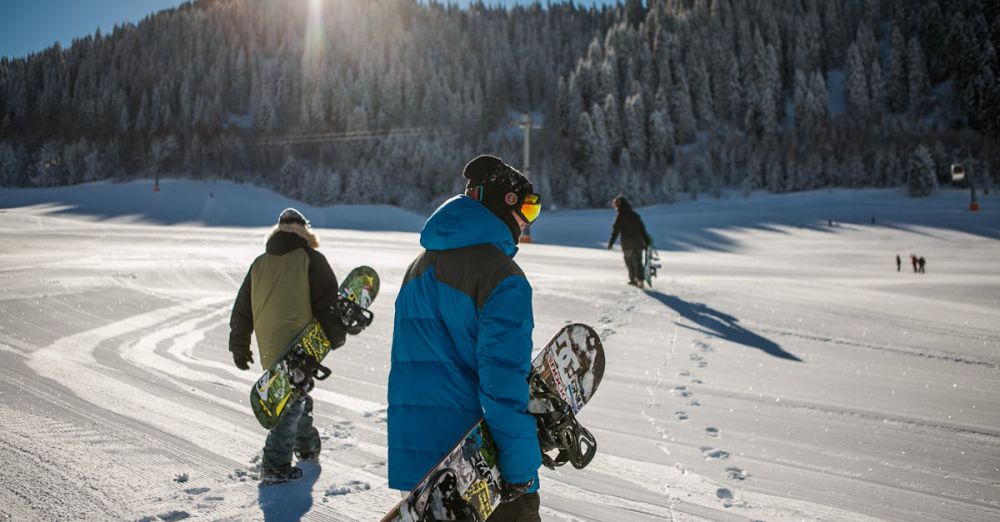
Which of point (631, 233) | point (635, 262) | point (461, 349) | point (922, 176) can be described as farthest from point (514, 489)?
point (922, 176)

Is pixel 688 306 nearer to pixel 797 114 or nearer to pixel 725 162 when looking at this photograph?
pixel 725 162

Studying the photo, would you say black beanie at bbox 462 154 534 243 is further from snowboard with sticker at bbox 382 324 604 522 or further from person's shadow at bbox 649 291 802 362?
person's shadow at bbox 649 291 802 362

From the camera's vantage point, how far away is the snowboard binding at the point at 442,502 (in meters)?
1.86

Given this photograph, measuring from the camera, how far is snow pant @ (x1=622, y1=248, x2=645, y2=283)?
38.0 ft

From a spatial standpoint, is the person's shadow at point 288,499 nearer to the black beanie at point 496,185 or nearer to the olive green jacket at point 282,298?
the olive green jacket at point 282,298

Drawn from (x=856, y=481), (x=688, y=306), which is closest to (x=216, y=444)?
(x=856, y=481)

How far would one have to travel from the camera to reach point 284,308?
11.5 ft

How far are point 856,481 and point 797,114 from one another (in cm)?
8366

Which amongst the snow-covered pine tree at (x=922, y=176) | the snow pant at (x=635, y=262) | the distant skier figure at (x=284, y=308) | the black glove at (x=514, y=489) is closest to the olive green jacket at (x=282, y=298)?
the distant skier figure at (x=284, y=308)

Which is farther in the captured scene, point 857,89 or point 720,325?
point 857,89

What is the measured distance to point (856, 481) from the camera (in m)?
3.42

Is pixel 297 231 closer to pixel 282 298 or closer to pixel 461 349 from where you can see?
pixel 282 298

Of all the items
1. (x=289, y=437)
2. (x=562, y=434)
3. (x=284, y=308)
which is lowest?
(x=289, y=437)

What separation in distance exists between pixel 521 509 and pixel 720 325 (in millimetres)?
6930
